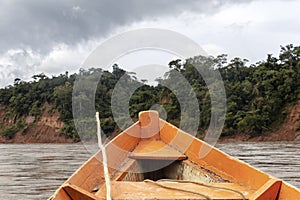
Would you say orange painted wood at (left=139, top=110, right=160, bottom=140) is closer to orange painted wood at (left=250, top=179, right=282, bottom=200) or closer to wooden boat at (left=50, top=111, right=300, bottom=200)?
wooden boat at (left=50, top=111, right=300, bottom=200)

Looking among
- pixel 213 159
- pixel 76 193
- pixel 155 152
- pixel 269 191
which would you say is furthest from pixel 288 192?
pixel 155 152

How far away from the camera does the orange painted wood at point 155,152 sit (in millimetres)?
5047

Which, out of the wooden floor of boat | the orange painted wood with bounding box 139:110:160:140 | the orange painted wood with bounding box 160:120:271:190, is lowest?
the wooden floor of boat

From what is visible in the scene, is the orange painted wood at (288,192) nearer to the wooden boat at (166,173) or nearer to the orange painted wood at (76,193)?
the wooden boat at (166,173)

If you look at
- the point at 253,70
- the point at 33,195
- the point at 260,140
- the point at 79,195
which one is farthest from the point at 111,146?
the point at 253,70

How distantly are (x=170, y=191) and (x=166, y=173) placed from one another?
178 centimetres

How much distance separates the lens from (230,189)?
3.73 metres

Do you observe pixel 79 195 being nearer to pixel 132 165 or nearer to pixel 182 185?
pixel 182 185

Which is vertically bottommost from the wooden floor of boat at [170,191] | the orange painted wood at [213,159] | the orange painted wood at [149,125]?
the wooden floor of boat at [170,191]

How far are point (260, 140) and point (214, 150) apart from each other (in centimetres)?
3397

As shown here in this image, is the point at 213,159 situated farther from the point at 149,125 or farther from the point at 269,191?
the point at 269,191

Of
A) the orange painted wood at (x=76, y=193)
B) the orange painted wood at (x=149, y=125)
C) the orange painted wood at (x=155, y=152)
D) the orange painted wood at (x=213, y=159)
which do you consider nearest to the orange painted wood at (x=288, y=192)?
the orange painted wood at (x=213, y=159)

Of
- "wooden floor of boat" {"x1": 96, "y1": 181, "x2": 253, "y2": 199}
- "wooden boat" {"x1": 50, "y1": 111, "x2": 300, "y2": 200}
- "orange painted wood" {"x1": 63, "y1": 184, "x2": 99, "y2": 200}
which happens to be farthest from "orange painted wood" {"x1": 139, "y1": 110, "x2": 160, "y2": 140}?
"orange painted wood" {"x1": 63, "y1": 184, "x2": 99, "y2": 200}

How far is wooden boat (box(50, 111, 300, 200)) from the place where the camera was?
3465 millimetres
